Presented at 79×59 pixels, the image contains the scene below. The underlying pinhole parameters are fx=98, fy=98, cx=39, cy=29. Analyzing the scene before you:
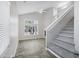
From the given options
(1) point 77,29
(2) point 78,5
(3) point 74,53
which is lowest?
(3) point 74,53

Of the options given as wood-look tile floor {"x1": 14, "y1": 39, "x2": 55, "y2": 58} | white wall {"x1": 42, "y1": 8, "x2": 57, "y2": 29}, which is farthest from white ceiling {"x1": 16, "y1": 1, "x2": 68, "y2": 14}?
wood-look tile floor {"x1": 14, "y1": 39, "x2": 55, "y2": 58}

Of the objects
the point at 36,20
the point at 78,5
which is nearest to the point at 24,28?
the point at 36,20

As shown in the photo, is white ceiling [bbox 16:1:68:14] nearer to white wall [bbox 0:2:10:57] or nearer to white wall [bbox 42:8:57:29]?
white wall [bbox 42:8:57:29]

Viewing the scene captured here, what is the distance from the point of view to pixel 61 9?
26.6ft

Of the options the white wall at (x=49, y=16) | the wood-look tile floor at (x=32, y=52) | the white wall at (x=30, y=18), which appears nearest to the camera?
the wood-look tile floor at (x=32, y=52)

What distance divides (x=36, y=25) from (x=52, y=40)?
554 centimetres

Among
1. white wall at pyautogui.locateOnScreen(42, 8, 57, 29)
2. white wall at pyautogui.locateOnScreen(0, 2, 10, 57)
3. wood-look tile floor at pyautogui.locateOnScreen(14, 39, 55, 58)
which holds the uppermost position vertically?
white wall at pyautogui.locateOnScreen(42, 8, 57, 29)

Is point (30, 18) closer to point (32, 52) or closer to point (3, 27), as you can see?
point (32, 52)

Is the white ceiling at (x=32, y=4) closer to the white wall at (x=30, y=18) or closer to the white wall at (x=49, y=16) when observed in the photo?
the white wall at (x=49, y=16)

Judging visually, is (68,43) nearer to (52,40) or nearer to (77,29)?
(77,29)

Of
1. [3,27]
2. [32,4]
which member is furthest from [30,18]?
[3,27]

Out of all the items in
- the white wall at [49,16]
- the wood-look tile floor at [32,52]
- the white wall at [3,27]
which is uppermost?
the white wall at [49,16]

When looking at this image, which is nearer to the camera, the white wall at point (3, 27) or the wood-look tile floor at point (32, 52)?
the white wall at point (3, 27)

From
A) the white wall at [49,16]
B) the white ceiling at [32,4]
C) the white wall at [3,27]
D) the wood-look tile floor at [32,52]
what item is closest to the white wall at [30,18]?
the white wall at [49,16]
